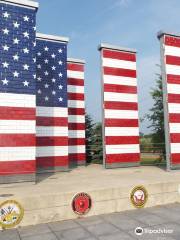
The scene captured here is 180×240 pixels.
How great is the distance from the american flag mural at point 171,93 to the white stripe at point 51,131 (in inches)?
232

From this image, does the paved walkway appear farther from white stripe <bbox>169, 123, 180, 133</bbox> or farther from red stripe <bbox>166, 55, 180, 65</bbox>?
red stripe <bbox>166, 55, 180, 65</bbox>

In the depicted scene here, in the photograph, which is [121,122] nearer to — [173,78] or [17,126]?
[173,78]

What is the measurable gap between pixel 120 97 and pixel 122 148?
3.13 metres

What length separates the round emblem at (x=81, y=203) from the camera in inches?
360

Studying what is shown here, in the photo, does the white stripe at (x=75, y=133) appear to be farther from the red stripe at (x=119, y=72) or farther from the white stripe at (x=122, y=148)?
the red stripe at (x=119, y=72)

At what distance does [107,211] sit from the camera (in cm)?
966

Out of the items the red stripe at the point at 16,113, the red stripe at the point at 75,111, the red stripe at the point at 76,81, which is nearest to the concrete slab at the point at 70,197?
the red stripe at the point at 16,113

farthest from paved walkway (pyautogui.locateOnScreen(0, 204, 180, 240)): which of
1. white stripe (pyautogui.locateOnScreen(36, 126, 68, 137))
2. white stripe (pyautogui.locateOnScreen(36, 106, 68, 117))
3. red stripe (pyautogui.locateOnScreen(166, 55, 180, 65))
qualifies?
red stripe (pyautogui.locateOnScreen(166, 55, 180, 65))

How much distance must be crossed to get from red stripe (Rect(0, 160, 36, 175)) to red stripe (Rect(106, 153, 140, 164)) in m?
6.35

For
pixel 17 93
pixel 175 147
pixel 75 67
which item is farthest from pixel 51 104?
pixel 175 147

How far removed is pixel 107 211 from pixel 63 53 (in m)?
10.7

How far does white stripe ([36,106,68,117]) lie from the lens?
54.6 ft

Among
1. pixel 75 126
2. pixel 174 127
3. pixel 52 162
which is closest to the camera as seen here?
pixel 174 127

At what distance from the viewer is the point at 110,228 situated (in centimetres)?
805
